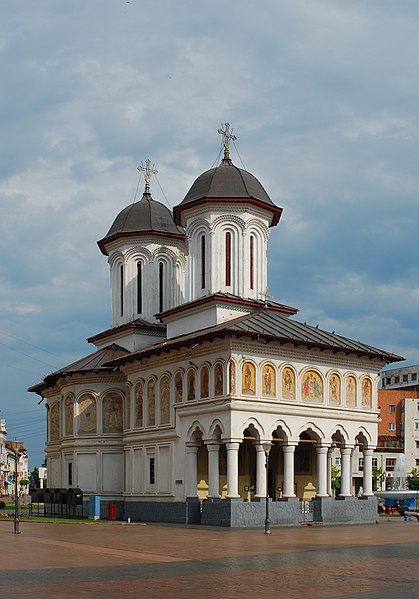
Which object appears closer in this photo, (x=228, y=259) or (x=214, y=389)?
(x=214, y=389)

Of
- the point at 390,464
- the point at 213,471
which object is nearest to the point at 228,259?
the point at 213,471

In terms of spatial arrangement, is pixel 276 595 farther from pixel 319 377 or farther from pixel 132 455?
pixel 132 455

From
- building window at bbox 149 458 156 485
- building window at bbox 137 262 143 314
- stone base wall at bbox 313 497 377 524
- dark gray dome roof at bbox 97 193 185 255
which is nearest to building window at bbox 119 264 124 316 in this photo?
building window at bbox 137 262 143 314

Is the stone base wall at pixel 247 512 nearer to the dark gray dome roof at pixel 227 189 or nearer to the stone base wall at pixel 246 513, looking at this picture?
the stone base wall at pixel 246 513

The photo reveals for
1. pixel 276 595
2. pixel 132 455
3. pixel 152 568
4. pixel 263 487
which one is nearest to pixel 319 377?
pixel 263 487

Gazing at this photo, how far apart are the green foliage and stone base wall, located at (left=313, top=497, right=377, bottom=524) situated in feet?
136

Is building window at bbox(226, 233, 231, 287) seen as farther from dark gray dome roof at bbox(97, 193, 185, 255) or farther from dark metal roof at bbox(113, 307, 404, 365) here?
dark gray dome roof at bbox(97, 193, 185, 255)

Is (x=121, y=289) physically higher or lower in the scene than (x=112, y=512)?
higher

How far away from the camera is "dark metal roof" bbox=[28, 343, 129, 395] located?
46.6 meters

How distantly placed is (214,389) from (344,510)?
8352mm

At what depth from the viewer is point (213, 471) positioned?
1465 inches

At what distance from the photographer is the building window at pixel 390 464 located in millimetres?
85812

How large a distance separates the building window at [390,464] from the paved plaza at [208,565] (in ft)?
181

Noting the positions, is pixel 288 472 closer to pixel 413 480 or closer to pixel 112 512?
pixel 112 512
